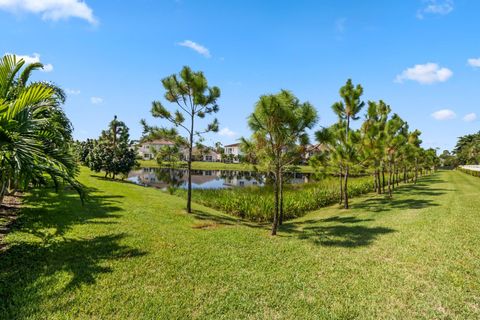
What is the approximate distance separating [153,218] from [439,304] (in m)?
11.1

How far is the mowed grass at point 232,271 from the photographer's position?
5320mm

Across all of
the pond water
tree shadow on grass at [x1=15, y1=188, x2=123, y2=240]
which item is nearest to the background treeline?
the pond water

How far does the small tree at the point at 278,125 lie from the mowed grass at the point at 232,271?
11.9ft

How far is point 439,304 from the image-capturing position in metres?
5.49

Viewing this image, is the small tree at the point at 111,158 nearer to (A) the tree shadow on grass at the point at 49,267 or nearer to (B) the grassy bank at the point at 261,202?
(B) the grassy bank at the point at 261,202

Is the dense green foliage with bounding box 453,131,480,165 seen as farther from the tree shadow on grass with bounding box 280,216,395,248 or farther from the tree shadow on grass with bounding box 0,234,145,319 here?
the tree shadow on grass with bounding box 0,234,145,319

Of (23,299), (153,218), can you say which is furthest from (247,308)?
(153,218)

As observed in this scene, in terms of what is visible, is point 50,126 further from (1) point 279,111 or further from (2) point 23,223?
(1) point 279,111

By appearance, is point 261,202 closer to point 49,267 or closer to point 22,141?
point 49,267

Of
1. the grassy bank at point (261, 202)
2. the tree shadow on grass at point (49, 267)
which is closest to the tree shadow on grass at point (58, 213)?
the tree shadow on grass at point (49, 267)

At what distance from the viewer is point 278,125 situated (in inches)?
435

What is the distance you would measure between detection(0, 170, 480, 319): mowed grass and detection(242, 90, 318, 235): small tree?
11.9 ft

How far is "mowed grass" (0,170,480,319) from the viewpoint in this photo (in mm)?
5320

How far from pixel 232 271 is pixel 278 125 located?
608cm
